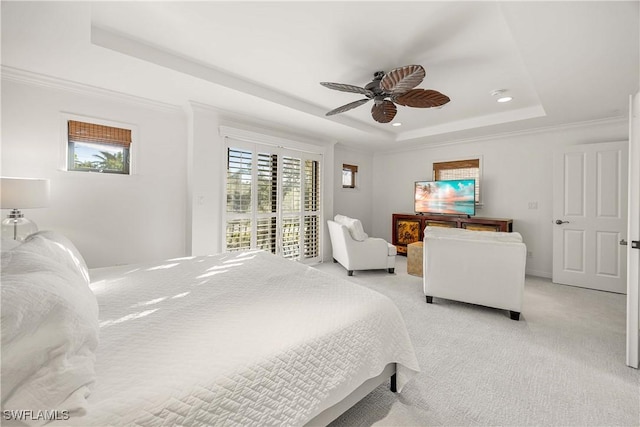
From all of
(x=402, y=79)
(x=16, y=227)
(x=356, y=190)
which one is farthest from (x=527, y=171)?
(x=16, y=227)

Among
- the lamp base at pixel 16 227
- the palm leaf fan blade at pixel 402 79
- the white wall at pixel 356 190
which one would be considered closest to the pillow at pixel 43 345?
the lamp base at pixel 16 227

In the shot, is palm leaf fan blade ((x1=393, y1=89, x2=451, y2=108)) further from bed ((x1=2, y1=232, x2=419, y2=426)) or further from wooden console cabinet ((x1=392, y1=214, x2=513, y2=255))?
wooden console cabinet ((x1=392, y1=214, x2=513, y2=255))

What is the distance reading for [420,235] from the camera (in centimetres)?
540

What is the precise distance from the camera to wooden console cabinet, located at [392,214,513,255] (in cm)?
446

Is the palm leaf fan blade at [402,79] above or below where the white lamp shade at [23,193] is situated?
above

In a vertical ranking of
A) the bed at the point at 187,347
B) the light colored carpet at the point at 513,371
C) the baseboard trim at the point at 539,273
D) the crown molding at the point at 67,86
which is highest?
the crown molding at the point at 67,86

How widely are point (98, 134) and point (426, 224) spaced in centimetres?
530

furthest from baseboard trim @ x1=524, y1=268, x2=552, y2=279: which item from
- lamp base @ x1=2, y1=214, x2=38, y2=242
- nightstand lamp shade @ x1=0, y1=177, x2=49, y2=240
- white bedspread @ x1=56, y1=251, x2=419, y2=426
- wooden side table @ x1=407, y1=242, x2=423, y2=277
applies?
lamp base @ x1=2, y1=214, x2=38, y2=242

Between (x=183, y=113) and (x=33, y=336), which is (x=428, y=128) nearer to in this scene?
(x=183, y=113)

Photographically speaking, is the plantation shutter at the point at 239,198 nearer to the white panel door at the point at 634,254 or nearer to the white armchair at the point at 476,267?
the white armchair at the point at 476,267

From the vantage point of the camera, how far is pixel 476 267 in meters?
2.81

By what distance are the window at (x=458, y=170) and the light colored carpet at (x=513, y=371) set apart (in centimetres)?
270

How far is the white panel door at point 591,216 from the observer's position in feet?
11.7

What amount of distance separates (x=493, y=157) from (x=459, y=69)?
284 centimetres
